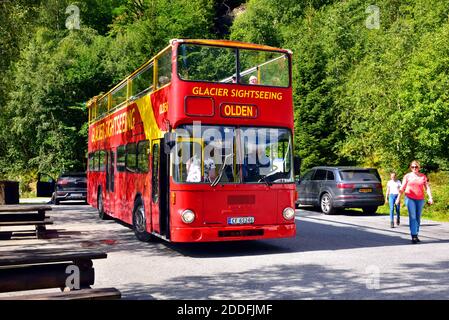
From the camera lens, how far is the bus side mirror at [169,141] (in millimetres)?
9570

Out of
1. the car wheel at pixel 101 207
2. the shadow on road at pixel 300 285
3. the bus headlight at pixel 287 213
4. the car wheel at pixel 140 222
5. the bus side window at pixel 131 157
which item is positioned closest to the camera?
the shadow on road at pixel 300 285

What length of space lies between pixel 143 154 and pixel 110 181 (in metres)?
4.52

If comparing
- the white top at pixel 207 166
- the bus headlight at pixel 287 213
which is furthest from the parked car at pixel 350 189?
the white top at pixel 207 166

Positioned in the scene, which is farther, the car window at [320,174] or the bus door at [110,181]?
the car window at [320,174]

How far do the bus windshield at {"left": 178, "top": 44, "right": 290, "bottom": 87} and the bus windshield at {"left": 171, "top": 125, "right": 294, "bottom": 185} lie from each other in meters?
1.04

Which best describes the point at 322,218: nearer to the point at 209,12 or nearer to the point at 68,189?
the point at 68,189

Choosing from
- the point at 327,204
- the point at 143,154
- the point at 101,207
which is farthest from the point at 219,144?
the point at 327,204

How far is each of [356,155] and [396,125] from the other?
8552mm

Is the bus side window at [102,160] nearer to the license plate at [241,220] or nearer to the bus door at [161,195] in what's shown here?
the bus door at [161,195]

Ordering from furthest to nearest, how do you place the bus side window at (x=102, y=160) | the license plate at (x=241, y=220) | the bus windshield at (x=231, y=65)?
1. the bus side window at (x=102, y=160)
2. the bus windshield at (x=231, y=65)
3. the license plate at (x=241, y=220)

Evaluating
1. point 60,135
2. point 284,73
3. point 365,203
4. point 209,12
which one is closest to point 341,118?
point 365,203

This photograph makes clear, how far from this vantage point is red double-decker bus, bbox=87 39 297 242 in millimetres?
9789

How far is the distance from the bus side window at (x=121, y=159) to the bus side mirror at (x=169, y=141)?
4554 mm

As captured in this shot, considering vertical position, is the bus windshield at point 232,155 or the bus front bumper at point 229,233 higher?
the bus windshield at point 232,155
